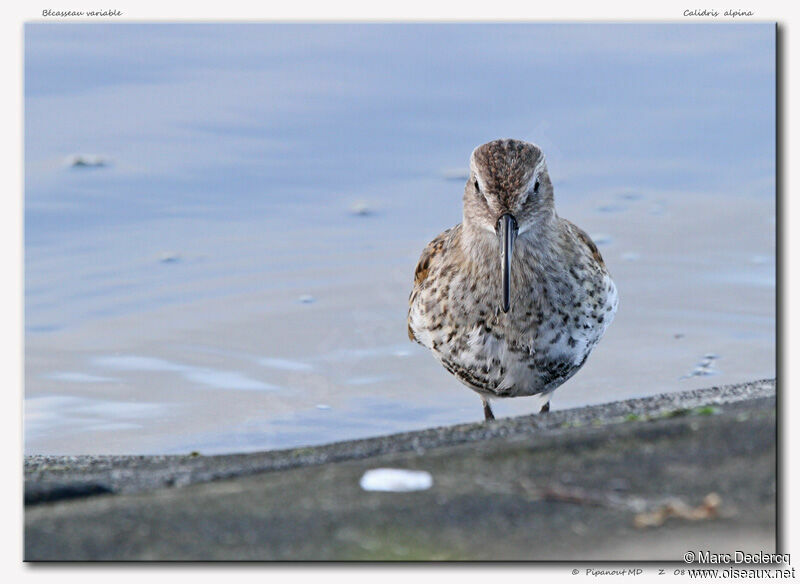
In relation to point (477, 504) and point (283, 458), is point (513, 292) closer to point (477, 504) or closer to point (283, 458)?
point (283, 458)

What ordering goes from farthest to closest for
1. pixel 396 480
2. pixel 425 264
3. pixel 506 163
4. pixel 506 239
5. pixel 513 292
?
pixel 425 264 < pixel 513 292 < pixel 506 163 < pixel 506 239 < pixel 396 480

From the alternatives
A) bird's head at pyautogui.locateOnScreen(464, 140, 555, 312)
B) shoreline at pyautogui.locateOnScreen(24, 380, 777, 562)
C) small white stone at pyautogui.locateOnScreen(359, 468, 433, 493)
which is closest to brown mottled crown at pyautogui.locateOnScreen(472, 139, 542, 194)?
bird's head at pyautogui.locateOnScreen(464, 140, 555, 312)

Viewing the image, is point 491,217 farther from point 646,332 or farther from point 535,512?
point 646,332

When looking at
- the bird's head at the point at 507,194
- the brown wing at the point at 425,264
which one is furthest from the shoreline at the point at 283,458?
the brown wing at the point at 425,264

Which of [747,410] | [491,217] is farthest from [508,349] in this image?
[747,410]

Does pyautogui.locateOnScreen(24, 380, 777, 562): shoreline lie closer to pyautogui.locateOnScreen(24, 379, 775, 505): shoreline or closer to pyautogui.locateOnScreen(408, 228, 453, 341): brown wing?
pyautogui.locateOnScreen(24, 379, 775, 505): shoreline

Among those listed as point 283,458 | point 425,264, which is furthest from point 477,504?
point 425,264
